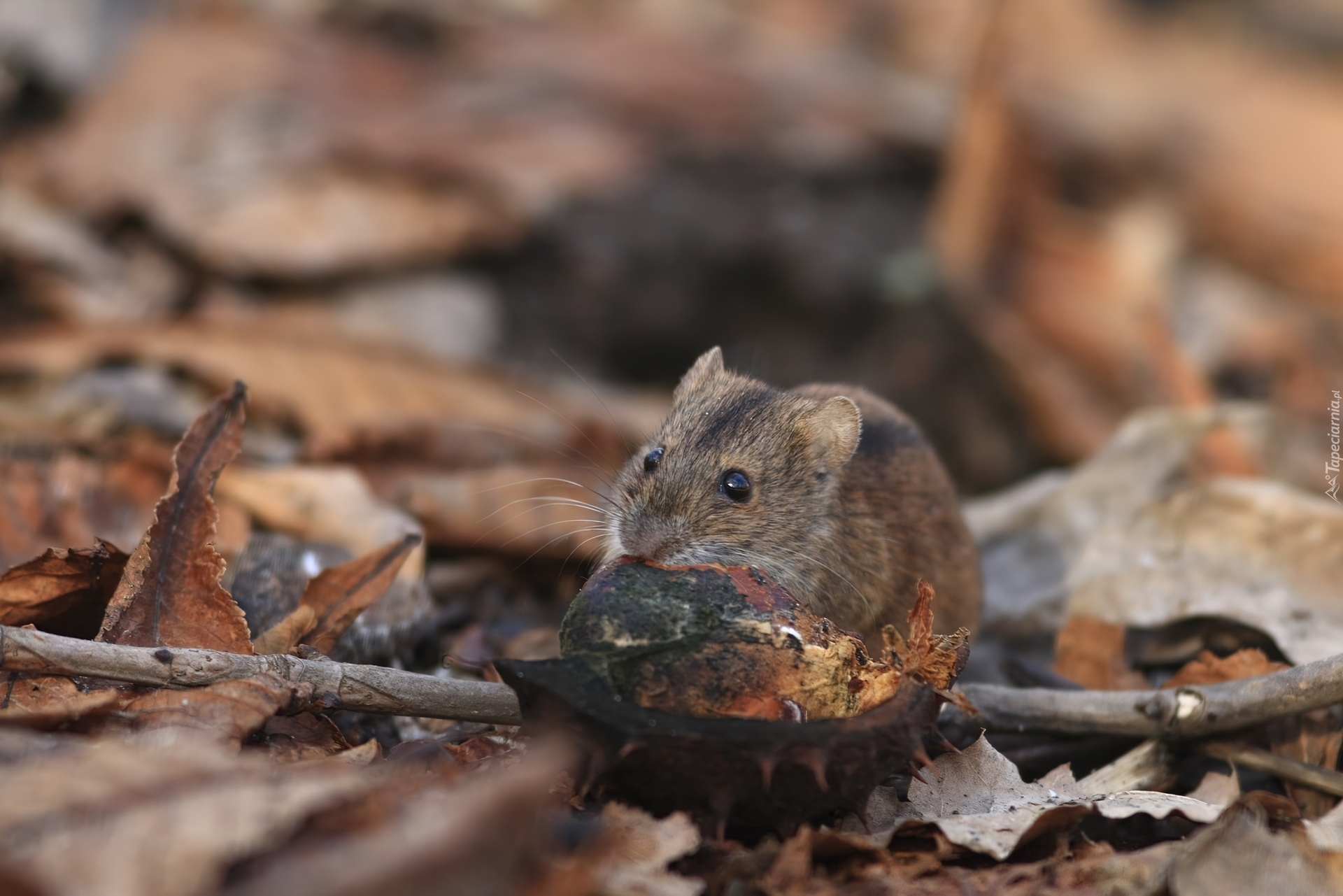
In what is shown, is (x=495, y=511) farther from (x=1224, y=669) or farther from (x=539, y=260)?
(x=539, y=260)

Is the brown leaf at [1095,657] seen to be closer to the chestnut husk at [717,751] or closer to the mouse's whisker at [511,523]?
the chestnut husk at [717,751]

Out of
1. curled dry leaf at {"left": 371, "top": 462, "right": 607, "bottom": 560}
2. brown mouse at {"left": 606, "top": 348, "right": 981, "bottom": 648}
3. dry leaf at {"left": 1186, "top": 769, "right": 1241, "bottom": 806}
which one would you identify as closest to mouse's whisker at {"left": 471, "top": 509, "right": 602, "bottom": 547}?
curled dry leaf at {"left": 371, "top": 462, "right": 607, "bottom": 560}

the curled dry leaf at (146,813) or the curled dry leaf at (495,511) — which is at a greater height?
the curled dry leaf at (146,813)

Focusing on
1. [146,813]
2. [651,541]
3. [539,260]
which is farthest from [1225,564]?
[539,260]

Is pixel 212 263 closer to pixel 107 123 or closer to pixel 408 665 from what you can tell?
pixel 107 123

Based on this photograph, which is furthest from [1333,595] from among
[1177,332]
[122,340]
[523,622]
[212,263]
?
[212,263]

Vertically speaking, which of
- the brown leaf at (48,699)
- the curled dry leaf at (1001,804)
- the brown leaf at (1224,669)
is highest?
the brown leaf at (1224,669)

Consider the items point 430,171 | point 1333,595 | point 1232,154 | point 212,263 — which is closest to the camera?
point 1333,595

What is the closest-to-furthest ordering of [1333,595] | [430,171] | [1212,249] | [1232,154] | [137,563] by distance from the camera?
[137,563]
[1333,595]
[430,171]
[1212,249]
[1232,154]

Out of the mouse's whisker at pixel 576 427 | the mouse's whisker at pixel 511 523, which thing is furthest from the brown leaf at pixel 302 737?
the mouse's whisker at pixel 576 427
